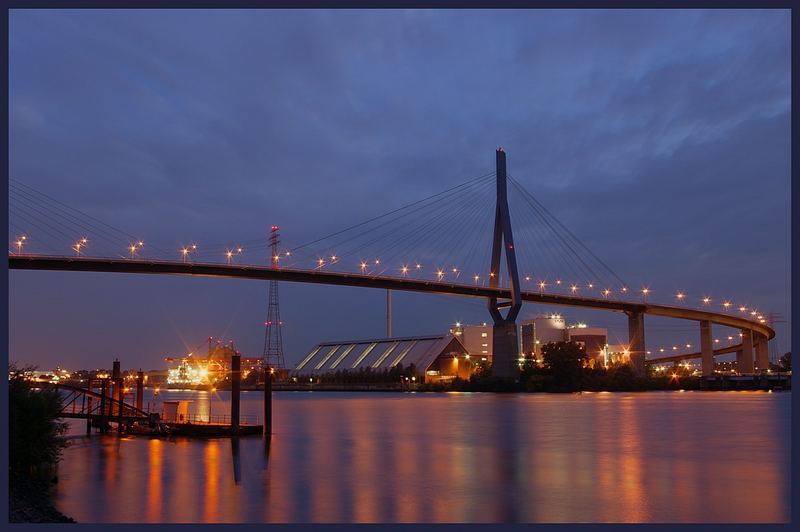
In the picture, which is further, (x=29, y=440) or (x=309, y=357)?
(x=309, y=357)

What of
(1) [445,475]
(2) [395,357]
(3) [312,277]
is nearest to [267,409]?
(1) [445,475]

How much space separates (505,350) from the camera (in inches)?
2080

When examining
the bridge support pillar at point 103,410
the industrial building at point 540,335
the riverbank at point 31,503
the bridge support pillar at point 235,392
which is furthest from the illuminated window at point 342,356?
the riverbank at point 31,503

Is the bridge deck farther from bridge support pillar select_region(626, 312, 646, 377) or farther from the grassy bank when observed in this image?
the grassy bank

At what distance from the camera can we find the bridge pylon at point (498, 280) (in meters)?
48.0

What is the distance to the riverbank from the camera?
985 centimetres

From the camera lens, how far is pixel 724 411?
3506 centimetres

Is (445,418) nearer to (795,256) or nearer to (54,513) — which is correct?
(54,513)

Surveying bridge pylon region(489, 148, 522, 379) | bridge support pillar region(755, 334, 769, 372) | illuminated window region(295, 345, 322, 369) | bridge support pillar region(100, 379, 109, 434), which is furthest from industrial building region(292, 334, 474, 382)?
bridge support pillar region(100, 379, 109, 434)

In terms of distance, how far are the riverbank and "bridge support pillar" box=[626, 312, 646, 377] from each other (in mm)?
53504

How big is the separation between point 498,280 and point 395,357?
1690 inches

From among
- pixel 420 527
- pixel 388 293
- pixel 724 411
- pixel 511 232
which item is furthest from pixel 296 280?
pixel 388 293

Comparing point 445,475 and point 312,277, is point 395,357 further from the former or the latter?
point 445,475

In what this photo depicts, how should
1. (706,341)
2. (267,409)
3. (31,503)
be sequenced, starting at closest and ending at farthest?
(31,503) < (267,409) < (706,341)
